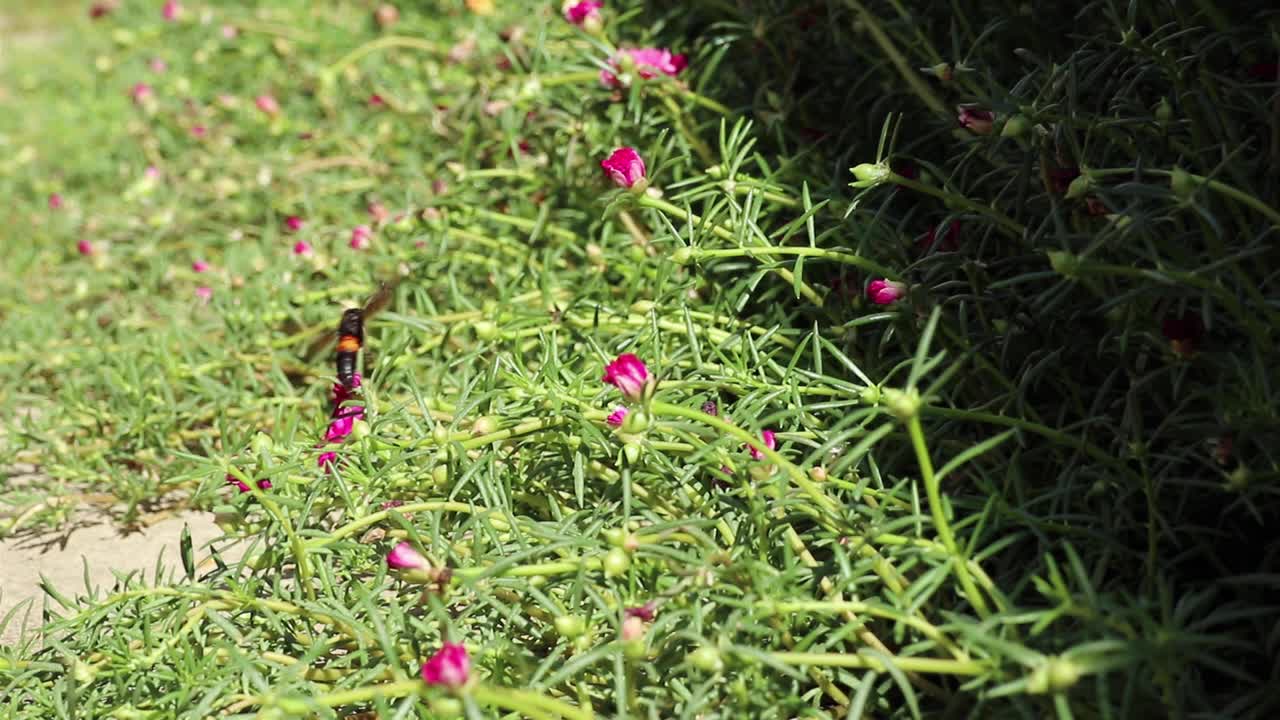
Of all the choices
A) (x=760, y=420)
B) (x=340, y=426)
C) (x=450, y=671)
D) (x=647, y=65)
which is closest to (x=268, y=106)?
(x=647, y=65)

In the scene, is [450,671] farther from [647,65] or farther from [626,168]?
[647,65]

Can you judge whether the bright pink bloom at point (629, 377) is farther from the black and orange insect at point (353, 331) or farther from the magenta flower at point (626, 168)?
the black and orange insect at point (353, 331)

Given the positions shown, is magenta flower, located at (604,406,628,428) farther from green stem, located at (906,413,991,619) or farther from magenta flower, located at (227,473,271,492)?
magenta flower, located at (227,473,271,492)

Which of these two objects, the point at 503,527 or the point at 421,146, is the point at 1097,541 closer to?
the point at 503,527

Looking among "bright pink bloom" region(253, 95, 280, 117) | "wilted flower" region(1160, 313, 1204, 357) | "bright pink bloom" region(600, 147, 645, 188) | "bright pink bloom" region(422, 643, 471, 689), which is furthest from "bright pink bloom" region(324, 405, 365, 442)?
"bright pink bloom" region(253, 95, 280, 117)

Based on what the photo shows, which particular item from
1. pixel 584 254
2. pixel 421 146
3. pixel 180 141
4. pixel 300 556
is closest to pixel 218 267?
pixel 421 146

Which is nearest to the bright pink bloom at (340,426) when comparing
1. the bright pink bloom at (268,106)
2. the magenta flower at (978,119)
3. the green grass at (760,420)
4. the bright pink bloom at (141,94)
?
the green grass at (760,420)
